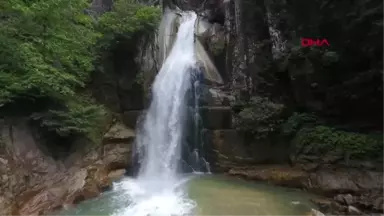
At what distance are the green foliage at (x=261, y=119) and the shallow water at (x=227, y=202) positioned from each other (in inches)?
84.5

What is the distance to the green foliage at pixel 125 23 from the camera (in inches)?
515

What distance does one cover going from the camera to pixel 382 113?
1023 cm

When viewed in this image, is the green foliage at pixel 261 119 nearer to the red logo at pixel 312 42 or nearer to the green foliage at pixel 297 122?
the green foliage at pixel 297 122

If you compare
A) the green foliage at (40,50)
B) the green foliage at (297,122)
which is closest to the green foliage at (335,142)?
the green foliage at (297,122)

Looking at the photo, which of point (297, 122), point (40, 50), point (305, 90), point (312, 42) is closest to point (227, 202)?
point (297, 122)

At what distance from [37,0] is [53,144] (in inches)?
200

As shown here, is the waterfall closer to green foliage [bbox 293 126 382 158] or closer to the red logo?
green foliage [bbox 293 126 382 158]

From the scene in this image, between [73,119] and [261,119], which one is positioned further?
[261,119]

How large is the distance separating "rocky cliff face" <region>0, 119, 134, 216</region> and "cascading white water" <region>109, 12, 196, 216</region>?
3.87ft

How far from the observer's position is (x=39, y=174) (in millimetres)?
8852

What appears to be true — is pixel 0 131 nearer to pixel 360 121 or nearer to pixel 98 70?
pixel 98 70

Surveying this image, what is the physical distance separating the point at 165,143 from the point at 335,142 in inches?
267

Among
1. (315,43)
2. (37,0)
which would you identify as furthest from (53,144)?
(315,43)

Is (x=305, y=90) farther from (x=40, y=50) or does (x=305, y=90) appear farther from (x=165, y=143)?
(x=40, y=50)
